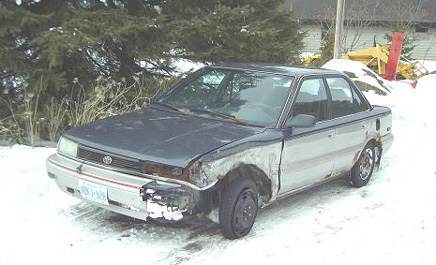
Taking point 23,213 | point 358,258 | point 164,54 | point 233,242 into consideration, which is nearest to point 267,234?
point 233,242

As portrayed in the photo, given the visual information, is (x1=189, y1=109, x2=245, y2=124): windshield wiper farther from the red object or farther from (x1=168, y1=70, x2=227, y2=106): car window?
the red object

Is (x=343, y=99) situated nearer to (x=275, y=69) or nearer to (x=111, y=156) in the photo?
(x=275, y=69)

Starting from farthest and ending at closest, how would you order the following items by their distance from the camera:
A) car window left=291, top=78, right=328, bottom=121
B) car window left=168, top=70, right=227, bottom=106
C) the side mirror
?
car window left=168, top=70, right=227, bottom=106 → car window left=291, top=78, right=328, bottom=121 → the side mirror

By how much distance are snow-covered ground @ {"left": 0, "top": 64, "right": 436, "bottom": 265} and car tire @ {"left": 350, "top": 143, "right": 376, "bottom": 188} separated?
12cm

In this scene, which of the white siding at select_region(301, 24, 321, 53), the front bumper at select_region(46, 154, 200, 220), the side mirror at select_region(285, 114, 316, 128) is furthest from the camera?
the white siding at select_region(301, 24, 321, 53)

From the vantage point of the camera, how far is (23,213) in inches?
187

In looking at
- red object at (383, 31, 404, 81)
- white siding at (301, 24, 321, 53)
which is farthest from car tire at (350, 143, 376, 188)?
white siding at (301, 24, 321, 53)

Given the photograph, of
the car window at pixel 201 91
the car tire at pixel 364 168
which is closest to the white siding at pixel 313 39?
the car tire at pixel 364 168

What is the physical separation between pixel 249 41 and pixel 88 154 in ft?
14.4

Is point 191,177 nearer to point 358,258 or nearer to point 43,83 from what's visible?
point 358,258

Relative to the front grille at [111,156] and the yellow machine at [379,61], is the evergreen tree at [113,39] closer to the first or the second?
the front grille at [111,156]

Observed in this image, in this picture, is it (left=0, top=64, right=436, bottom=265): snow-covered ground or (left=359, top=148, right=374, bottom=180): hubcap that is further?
(left=359, top=148, right=374, bottom=180): hubcap

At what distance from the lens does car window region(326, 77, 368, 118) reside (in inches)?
226

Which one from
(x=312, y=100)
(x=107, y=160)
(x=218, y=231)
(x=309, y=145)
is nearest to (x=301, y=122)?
(x=309, y=145)
